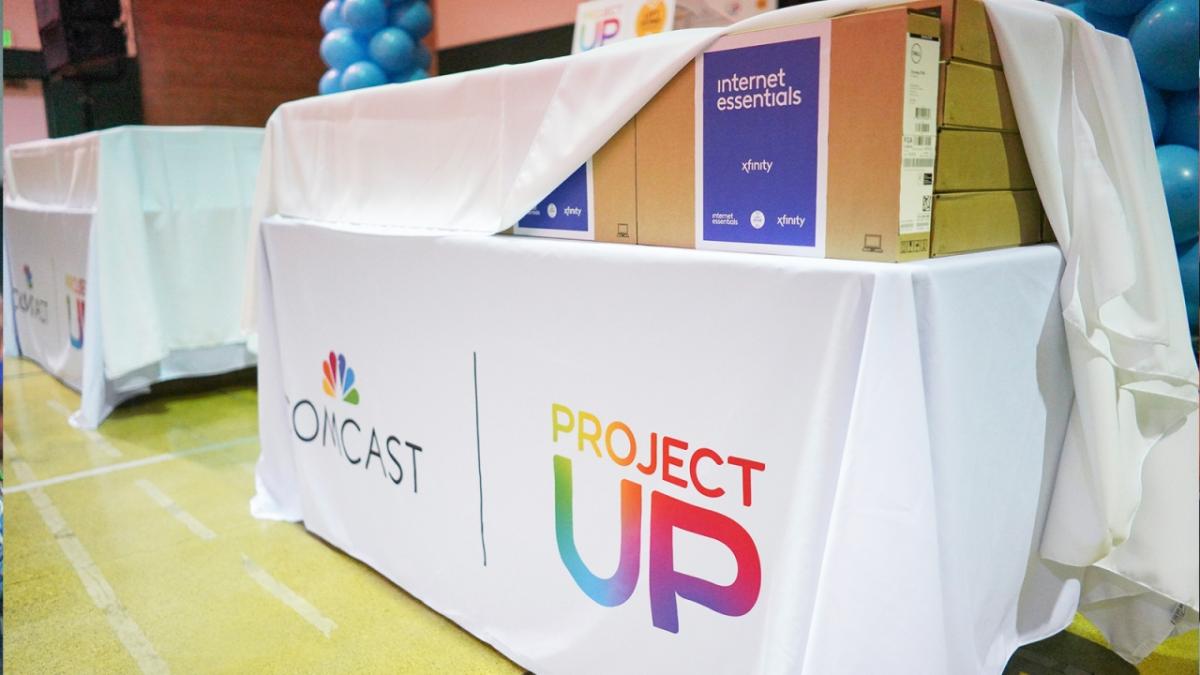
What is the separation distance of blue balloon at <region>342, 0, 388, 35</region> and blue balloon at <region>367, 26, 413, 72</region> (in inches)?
1.7

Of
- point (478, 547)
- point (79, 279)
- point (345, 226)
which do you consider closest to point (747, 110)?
point (478, 547)

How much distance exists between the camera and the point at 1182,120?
7.25 feet

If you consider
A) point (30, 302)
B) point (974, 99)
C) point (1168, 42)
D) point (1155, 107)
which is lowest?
point (30, 302)

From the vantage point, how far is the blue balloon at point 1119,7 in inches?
83.4

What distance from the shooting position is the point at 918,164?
934 millimetres

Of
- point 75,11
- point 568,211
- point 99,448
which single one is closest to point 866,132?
point 568,211

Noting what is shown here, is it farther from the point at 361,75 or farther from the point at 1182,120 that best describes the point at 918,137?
the point at 361,75

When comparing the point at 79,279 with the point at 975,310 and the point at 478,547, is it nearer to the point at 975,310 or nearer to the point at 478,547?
the point at 478,547

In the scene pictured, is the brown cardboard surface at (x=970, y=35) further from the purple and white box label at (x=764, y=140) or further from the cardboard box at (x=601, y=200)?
the cardboard box at (x=601, y=200)

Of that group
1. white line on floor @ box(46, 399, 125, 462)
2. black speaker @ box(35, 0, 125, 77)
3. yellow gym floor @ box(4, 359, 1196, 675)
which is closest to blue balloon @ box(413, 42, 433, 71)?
black speaker @ box(35, 0, 125, 77)

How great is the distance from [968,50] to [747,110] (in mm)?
266

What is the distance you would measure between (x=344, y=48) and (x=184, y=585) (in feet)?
8.37

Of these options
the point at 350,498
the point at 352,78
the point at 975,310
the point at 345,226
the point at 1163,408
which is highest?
the point at 352,78

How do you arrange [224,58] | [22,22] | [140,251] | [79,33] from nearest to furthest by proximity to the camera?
[22,22], [79,33], [140,251], [224,58]
